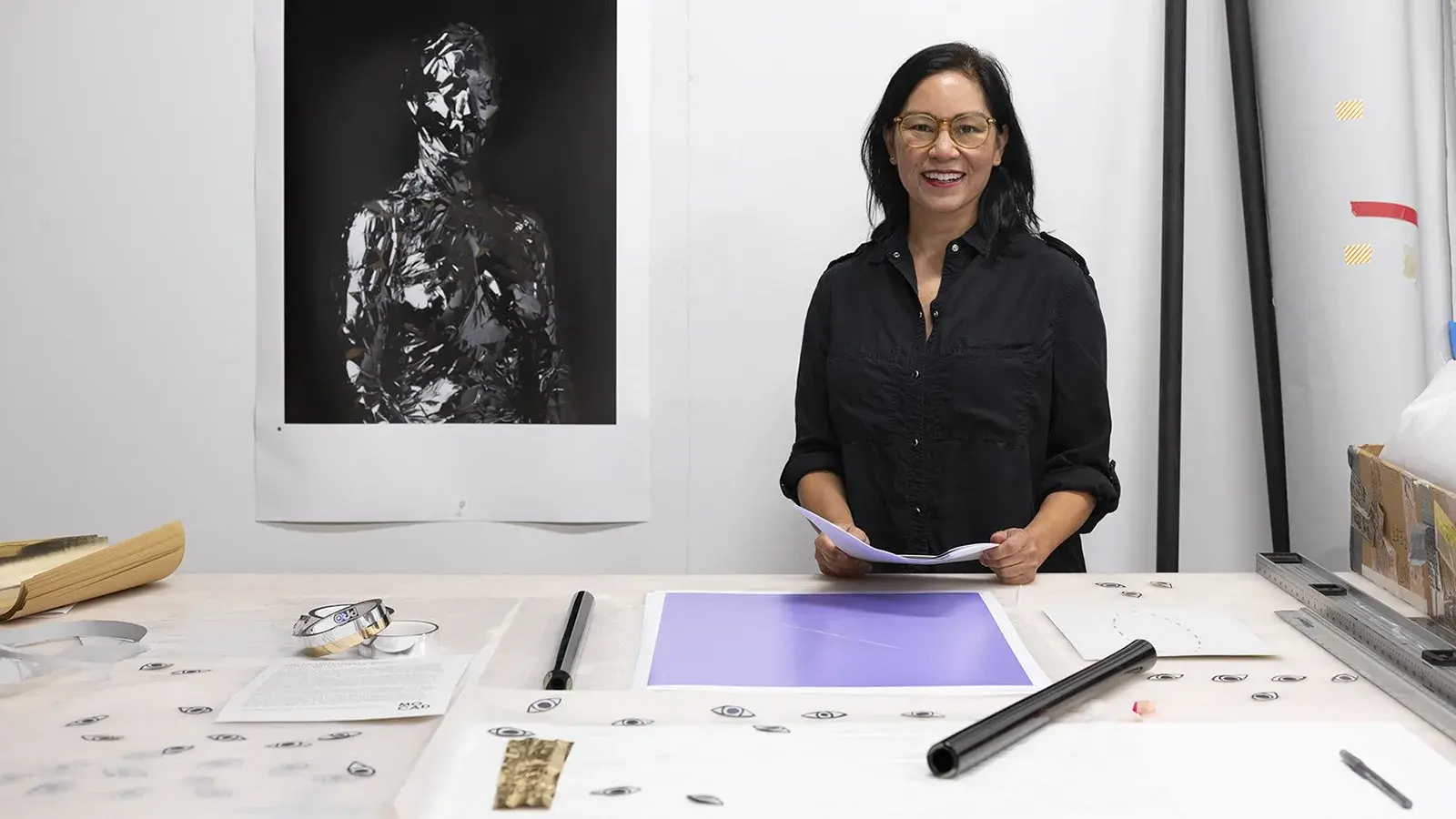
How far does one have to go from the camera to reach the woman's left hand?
1.08 meters

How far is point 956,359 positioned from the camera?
1.46m

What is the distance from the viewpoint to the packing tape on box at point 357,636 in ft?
2.86

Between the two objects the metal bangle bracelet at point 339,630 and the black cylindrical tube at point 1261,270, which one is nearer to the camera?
the metal bangle bracelet at point 339,630

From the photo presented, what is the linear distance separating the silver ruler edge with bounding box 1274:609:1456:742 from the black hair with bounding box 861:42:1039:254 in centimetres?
74

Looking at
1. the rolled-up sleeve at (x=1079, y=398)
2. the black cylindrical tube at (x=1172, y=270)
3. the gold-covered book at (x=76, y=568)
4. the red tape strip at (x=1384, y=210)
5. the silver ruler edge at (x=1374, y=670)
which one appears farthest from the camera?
the black cylindrical tube at (x=1172, y=270)

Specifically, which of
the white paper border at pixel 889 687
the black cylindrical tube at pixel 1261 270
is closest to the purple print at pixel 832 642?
the white paper border at pixel 889 687

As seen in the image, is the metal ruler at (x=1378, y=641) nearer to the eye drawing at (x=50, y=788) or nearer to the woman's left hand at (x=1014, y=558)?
the woman's left hand at (x=1014, y=558)

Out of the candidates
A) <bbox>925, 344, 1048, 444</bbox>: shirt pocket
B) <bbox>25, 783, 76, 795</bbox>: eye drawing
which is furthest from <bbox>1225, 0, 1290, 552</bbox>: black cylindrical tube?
<bbox>25, 783, 76, 795</bbox>: eye drawing

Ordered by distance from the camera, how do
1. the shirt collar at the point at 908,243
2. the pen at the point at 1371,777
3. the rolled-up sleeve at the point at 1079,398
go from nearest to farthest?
the pen at the point at 1371,777
the rolled-up sleeve at the point at 1079,398
the shirt collar at the point at 908,243

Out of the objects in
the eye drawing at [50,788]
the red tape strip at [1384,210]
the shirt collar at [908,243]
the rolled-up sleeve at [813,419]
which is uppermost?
the red tape strip at [1384,210]

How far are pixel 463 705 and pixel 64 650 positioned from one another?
1.37ft

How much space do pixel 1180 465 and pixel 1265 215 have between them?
476mm

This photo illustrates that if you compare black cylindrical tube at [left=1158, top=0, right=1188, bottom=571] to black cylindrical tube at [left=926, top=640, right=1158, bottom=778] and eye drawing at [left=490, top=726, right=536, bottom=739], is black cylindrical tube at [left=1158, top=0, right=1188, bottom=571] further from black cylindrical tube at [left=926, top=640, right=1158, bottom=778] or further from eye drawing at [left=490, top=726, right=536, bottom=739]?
eye drawing at [left=490, top=726, right=536, bottom=739]

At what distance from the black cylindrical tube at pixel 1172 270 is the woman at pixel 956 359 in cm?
42
